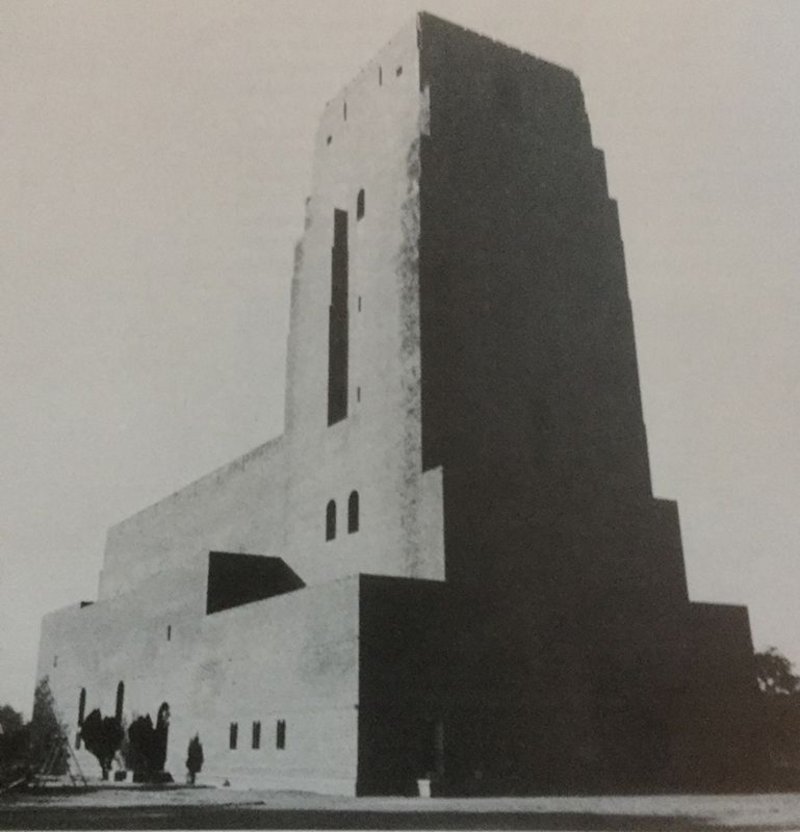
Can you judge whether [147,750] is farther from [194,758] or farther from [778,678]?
[778,678]

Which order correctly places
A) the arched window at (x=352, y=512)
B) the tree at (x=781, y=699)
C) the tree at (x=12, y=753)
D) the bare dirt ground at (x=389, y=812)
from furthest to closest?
the tree at (x=781, y=699) < the arched window at (x=352, y=512) < the tree at (x=12, y=753) < the bare dirt ground at (x=389, y=812)

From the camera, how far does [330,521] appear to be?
2762 centimetres

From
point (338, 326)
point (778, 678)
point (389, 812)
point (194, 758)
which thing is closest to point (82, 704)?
point (194, 758)

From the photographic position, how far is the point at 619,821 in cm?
1391

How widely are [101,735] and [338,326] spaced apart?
46.8ft

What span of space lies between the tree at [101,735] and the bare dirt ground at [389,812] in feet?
15.1

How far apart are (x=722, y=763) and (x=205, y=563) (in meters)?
15.6

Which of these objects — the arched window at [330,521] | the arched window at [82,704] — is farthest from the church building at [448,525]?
the arched window at [82,704]

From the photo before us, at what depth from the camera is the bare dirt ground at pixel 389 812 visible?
13484 mm

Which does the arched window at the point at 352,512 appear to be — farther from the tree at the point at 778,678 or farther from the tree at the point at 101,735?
the tree at the point at 778,678

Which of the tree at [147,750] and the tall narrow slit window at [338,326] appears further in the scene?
the tall narrow slit window at [338,326]

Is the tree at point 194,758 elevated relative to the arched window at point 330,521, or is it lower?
lower

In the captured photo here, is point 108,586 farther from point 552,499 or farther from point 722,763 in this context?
point 722,763

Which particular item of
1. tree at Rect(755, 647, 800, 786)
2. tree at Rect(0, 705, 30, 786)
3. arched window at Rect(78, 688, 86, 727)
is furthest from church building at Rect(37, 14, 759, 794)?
tree at Rect(755, 647, 800, 786)
